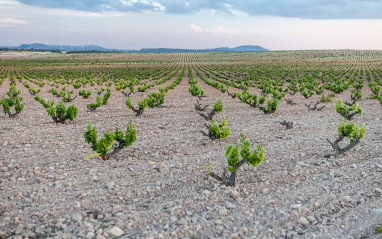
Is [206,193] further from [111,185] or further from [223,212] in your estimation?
[111,185]

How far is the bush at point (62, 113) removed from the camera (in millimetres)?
16500

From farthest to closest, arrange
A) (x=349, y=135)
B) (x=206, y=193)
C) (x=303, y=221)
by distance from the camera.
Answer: (x=349, y=135), (x=206, y=193), (x=303, y=221)

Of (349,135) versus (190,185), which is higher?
(349,135)

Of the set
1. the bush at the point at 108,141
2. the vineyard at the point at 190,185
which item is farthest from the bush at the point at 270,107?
the bush at the point at 108,141

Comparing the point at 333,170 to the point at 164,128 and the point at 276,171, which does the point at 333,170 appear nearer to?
the point at 276,171

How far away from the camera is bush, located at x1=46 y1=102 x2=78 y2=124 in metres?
16.5

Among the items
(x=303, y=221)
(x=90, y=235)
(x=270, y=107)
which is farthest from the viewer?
(x=270, y=107)

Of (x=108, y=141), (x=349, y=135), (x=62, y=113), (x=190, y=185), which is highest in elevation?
(x=349, y=135)

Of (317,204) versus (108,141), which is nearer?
(317,204)

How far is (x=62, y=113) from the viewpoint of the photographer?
16.8 meters

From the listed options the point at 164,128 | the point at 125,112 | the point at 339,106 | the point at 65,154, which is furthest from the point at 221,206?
the point at 125,112

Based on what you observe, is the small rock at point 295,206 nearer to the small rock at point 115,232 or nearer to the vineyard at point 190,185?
the vineyard at point 190,185

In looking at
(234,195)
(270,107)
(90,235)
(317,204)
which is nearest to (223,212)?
Answer: (234,195)

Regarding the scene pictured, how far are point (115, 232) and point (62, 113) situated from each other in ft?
38.3
